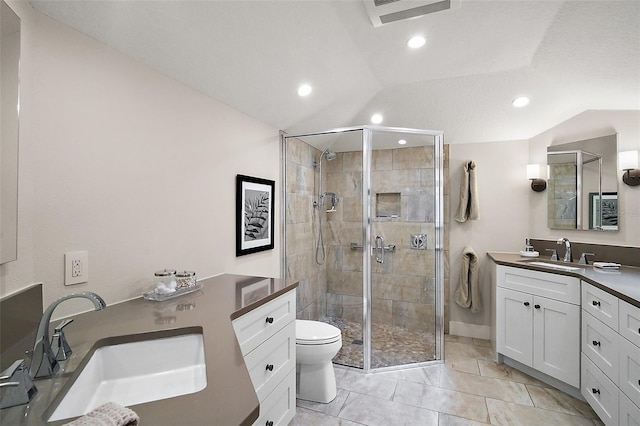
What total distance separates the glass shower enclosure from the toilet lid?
0.54 meters

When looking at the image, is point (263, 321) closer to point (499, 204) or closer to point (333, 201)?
point (333, 201)

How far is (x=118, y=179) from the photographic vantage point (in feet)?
4.93

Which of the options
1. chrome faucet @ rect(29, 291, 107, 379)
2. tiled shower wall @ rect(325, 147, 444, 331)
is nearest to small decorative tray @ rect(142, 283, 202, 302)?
chrome faucet @ rect(29, 291, 107, 379)

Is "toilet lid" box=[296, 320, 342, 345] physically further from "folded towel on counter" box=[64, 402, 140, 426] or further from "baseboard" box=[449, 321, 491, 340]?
"baseboard" box=[449, 321, 491, 340]

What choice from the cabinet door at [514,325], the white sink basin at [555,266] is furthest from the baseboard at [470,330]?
the white sink basin at [555,266]

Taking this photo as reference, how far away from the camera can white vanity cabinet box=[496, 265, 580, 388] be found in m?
2.27

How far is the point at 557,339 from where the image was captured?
7.73 feet

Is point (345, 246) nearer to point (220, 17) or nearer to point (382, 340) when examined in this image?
point (382, 340)

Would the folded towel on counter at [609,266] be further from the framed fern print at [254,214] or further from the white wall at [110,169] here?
the white wall at [110,169]

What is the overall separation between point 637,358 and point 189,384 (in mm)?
2169

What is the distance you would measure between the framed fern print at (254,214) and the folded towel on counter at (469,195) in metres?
2.02

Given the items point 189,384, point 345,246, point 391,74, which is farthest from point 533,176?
point 189,384

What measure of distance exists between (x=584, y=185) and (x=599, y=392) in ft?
5.63

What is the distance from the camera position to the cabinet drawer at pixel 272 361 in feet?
4.94
